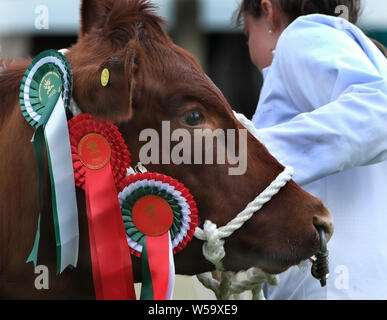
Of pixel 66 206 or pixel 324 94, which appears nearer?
pixel 66 206

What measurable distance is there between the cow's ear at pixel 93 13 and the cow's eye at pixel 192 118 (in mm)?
392

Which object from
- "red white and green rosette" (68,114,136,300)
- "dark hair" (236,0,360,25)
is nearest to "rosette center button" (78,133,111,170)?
"red white and green rosette" (68,114,136,300)

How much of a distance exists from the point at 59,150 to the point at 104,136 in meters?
0.11

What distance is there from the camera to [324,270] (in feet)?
4.90

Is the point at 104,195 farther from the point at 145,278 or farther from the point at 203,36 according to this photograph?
the point at 203,36

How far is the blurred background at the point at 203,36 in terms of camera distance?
5.21 m

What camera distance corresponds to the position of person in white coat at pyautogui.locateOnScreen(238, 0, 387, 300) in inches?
61.4

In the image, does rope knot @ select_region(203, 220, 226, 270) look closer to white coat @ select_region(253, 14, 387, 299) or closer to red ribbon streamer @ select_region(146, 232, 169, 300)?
red ribbon streamer @ select_region(146, 232, 169, 300)

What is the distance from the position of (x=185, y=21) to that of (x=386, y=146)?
5.63 m

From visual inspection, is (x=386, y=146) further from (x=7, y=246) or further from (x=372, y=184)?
(x=7, y=246)

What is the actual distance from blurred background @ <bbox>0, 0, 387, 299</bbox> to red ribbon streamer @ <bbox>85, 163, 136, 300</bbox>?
3.48 m

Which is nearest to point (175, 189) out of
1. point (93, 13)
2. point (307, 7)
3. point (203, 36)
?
point (93, 13)

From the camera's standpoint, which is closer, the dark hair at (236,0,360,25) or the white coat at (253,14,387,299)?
the white coat at (253,14,387,299)

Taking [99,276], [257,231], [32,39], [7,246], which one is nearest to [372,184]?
[257,231]
